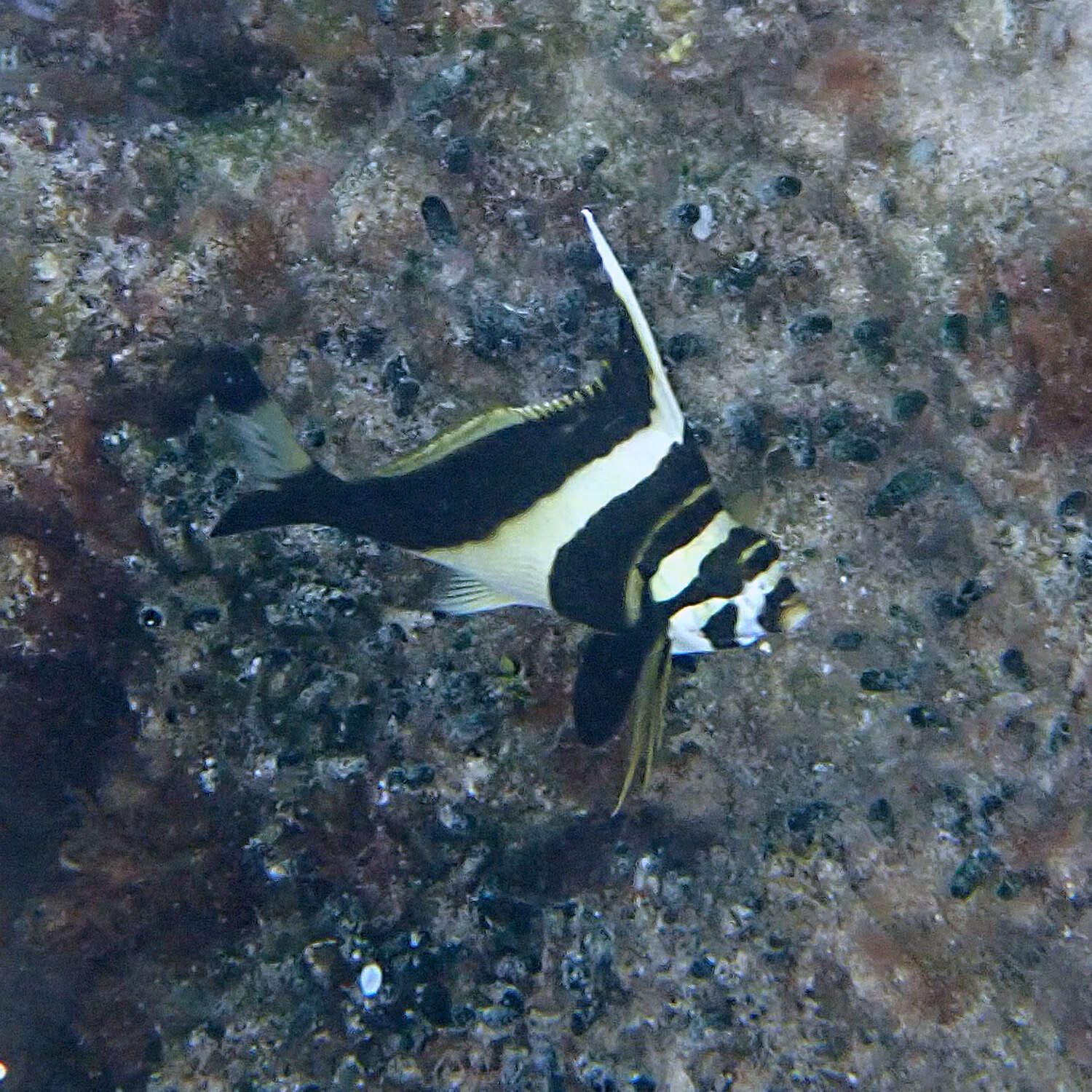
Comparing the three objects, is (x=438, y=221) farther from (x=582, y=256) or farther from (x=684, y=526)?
(x=684, y=526)

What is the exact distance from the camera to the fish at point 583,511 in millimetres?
2418

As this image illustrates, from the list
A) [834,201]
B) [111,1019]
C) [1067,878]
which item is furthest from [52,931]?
[834,201]

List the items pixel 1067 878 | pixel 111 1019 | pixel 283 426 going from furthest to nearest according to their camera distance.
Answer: pixel 111 1019
pixel 1067 878
pixel 283 426

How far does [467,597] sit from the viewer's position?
9.27 ft

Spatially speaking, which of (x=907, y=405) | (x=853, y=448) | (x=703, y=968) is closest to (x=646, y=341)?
(x=853, y=448)

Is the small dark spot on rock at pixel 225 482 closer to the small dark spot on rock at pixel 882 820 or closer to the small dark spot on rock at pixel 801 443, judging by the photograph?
the small dark spot on rock at pixel 801 443

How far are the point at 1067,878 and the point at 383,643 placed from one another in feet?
8.71

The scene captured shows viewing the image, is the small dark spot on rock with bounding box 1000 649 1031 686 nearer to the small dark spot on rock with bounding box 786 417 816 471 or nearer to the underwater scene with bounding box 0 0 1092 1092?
the underwater scene with bounding box 0 0 1092 1092

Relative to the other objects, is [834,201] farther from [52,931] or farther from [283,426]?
[52,931]

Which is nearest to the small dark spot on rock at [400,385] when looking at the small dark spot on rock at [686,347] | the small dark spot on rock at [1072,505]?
the small dark spot on rock at [686,347]

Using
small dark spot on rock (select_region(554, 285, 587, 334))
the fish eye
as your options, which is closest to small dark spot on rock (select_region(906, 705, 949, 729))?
the fish eye

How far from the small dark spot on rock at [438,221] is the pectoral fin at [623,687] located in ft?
5.30

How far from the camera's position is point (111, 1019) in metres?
3.35

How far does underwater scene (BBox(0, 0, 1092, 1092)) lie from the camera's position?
3115mm
